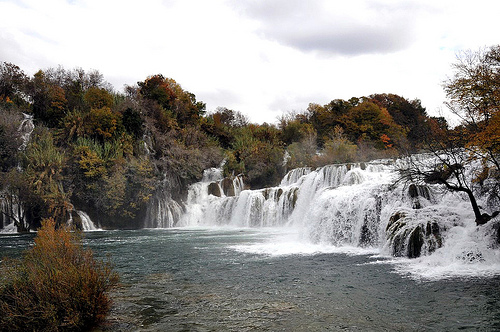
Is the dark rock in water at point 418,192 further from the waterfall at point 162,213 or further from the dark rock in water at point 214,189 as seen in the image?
the dark rock in water at point 214,189

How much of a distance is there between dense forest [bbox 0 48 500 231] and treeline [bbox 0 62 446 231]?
3.4 inches

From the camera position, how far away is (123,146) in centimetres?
3056

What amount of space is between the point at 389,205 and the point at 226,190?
20.8m

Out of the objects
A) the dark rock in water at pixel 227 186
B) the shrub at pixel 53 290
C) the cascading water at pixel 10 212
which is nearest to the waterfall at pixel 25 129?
the cascading water at pixel 10 212

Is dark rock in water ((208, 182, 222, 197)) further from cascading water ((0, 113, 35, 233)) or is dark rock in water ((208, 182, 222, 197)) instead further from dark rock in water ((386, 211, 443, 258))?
dark rock in water ((386, 211, 443, 258))

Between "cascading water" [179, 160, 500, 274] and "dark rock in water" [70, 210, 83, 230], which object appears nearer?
"cascading water" [179, 160, 500, 274]

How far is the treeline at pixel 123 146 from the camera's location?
25.1 meters

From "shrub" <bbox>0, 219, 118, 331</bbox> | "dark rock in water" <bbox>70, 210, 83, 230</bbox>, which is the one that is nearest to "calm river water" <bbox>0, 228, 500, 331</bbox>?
"shrub" <bbox>0, 219, 118, 331</bbox>

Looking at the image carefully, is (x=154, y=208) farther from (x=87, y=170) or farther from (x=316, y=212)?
(x=316, y=212)

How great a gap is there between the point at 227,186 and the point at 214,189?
4.14 feet

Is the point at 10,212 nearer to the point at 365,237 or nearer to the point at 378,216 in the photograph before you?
the point at 365,237

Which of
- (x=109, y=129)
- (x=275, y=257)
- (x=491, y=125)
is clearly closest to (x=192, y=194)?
(x=109, y=129)

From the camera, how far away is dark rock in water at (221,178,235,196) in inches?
1332

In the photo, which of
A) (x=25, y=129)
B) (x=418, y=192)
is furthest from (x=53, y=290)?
(x=25, y=129)
